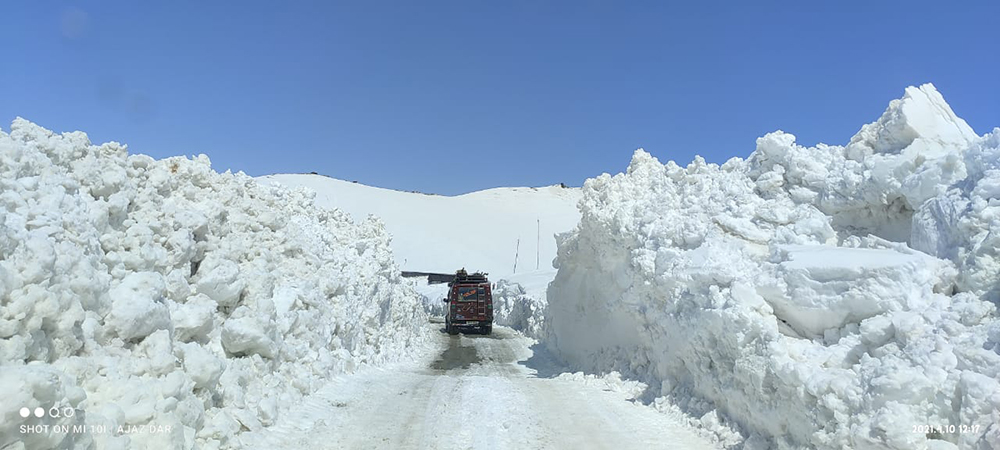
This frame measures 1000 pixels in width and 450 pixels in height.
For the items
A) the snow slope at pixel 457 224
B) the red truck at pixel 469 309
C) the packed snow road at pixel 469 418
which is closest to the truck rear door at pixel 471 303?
the red truck at pixel 469 309

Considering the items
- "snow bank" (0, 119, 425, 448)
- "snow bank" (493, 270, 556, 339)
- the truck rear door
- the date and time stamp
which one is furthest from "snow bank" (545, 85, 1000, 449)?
the truck rear door

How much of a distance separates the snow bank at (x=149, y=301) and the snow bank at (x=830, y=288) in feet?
20.6

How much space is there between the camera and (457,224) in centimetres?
8950

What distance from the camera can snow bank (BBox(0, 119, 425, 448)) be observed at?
5262 millimetres

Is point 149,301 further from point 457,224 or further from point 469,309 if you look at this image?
point 457,224

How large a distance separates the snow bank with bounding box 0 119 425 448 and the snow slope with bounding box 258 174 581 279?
47985 millimetres

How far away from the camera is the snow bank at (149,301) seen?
5.26 metres

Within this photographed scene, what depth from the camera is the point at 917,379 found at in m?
5.75

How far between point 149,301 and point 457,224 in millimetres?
82700

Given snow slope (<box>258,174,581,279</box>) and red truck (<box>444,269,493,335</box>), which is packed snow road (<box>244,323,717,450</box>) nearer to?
red truck (<box>444,269,493,335</box>)

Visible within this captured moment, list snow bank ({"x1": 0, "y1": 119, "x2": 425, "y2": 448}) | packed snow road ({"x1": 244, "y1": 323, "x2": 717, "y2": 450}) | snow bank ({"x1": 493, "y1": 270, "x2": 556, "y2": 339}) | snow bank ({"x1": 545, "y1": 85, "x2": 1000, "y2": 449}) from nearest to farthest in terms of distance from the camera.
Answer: snow bank ({"x1": 0, "y1": 119, "x2": 425, "y2": 448}) < snow bank ({"x1": 545, "y1": 85, "x2": 1000, "y2": 449}) < packed snow road ({"x1": 244, "y1": 323, "x2": 717, "y2": 450}) < snow bank ({"x1": 493, "y1": 270, "x2": 556, "y2": 339})

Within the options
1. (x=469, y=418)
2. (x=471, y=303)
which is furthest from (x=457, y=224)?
(x=469, y=418)

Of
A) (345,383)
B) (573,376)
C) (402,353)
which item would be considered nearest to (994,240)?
(573,376)

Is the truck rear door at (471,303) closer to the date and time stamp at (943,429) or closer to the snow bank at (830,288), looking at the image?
the snow bank at (830,288)
